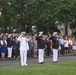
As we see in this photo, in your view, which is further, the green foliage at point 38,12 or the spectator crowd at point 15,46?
the green foliage at point 38,12

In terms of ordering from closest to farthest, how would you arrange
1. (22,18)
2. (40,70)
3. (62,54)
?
(40,70), (62,54), (22,18)

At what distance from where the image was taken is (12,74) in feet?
44.0

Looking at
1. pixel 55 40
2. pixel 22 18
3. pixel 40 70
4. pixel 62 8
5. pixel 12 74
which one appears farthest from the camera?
pixel 22 18

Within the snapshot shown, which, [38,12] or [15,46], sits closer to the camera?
[15,46]

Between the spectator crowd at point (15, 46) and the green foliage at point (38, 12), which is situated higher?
the green foliage at point (38, 12)

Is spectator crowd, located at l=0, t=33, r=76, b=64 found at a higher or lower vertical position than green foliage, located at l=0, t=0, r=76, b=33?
lower

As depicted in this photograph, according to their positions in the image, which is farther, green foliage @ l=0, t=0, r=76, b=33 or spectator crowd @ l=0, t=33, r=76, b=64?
green foliage @ l=0, t=0, r=76, b=33

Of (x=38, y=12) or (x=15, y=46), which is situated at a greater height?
(x=38, y=12)

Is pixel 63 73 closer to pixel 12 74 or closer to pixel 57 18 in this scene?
pixel 12 74

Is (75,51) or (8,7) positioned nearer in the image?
(75,51)

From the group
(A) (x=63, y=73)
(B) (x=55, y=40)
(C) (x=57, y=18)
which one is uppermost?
(C) (x=57, y=18)

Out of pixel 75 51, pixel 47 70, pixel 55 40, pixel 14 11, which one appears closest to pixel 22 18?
pixel 14 11

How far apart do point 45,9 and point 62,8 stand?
2.11 metres

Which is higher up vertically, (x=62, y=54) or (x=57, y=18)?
(x=57, y=18)
